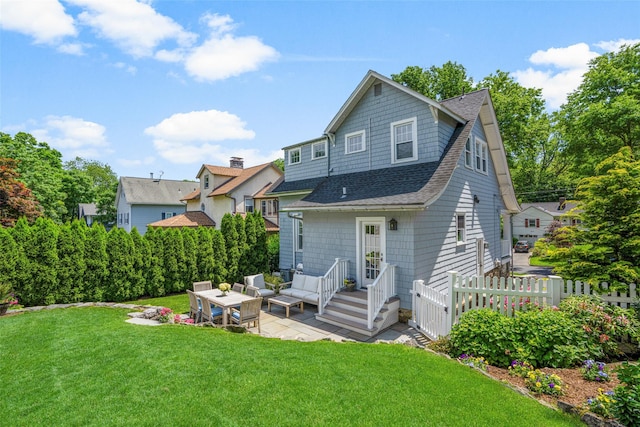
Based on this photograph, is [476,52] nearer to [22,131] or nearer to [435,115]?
[435,115]

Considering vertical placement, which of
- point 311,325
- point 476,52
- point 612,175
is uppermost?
point 476,52

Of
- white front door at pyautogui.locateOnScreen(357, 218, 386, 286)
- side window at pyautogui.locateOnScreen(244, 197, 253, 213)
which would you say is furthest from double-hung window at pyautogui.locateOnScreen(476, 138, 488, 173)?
side window at pyautogui.locateOnScreen(244, 197, 253, 213)

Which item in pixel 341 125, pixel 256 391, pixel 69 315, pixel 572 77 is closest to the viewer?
pixel 256 391

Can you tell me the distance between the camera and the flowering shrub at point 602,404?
11.4 ft

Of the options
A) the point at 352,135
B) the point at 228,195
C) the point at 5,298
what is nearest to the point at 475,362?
Result: the point at 352,135

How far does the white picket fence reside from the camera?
6387 mm

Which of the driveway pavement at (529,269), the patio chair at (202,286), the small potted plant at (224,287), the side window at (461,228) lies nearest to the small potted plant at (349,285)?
the small potted plant at (224,287)

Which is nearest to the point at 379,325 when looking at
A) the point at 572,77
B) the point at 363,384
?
the point at 363,384

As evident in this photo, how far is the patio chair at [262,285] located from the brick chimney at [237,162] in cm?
1857

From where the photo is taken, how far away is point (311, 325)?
334 inches

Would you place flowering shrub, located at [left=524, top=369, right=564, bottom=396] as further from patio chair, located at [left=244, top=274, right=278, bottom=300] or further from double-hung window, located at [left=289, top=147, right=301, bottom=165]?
double-hung window, located at [left=289, top=147, right=301, bottom=165]

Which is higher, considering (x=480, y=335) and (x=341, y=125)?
(x=341, y=125)

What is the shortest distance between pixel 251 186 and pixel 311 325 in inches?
662

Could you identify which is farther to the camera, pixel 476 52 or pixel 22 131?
pixel 22 131
